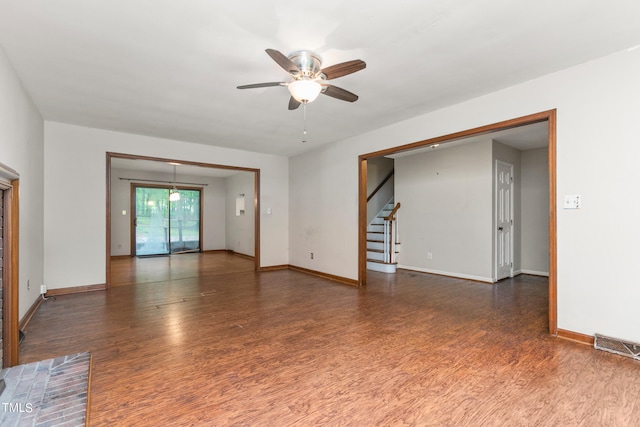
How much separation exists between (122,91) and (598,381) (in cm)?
473

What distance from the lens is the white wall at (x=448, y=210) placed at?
17.4 feet

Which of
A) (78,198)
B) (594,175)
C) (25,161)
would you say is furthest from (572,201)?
(78,198)

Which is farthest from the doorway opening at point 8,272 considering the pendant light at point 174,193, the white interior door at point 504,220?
the pendant light at point 174,193

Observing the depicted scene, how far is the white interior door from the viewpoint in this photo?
5.34 metres

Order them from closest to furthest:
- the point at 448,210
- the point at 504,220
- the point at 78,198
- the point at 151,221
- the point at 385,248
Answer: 1. the point at 78,198
2. the point at 504,220
3. the point at 448,210
4. the point at 385,248
5. the point at 151,221

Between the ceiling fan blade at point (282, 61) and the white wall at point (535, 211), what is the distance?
216 inches

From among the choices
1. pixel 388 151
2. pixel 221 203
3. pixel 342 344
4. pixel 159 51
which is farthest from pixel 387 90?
pixel 221 203

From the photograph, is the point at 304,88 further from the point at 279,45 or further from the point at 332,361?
the point at 332,361

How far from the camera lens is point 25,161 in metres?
3.16

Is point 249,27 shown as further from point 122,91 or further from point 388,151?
point 388,151

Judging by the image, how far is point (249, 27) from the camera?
2133 mm

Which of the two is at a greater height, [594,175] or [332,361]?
[594,175]

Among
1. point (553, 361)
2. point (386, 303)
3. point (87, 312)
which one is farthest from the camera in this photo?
point (386, 303)

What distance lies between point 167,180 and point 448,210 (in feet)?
25.1
